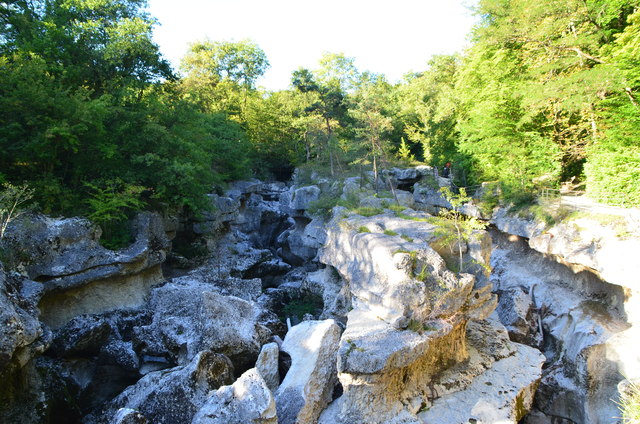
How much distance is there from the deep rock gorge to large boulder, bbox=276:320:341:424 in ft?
0.15

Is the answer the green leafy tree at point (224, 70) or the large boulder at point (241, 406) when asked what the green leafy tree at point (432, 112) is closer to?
the green leafy tree at point (224, 70)

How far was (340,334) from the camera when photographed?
385 inches

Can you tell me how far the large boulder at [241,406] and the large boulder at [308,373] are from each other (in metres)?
1.02

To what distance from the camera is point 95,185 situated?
13.3 m

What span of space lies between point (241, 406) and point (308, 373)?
80.9 inches

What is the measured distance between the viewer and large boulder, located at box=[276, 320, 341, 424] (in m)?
7.66

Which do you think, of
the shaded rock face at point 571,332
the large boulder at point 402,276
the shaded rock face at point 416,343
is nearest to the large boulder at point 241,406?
the shaded rock face at point 416,343

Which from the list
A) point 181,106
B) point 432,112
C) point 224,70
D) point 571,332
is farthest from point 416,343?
point 224,70

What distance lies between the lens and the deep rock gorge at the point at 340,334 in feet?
25.5

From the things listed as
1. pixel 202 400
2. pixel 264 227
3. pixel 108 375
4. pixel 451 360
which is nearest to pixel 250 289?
pixel 108 375

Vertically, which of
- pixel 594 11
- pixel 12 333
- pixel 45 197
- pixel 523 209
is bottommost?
pixel 523 209

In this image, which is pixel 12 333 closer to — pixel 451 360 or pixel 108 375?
pixel 108 375

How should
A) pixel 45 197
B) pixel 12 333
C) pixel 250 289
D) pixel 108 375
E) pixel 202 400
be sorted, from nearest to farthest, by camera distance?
pixel 12 333 < pixel 202 400 < pixel 108 375 < pixel 45 197 < pixel 250 289

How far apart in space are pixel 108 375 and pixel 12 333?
15.7 feet
